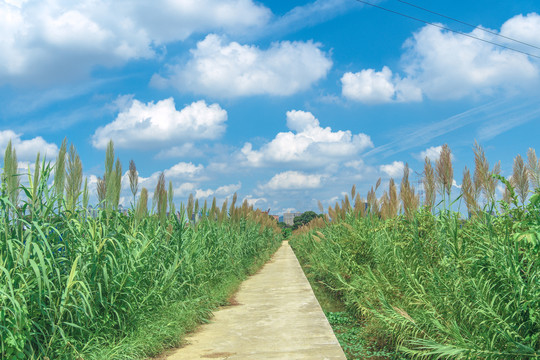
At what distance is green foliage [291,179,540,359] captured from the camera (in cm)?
293

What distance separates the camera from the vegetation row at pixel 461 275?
296 cm

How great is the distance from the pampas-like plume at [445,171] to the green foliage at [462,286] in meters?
0.37

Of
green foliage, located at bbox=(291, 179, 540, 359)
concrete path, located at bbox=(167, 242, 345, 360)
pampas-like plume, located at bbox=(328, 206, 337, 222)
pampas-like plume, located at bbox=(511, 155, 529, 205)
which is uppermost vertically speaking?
pampas-like plume, located at bbox=(511, 155, 529, 205)

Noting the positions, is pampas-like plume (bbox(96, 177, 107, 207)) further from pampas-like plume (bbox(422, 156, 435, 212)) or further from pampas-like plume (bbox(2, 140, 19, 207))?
pampas-like plume (bbox(422, 156, 435, 212))

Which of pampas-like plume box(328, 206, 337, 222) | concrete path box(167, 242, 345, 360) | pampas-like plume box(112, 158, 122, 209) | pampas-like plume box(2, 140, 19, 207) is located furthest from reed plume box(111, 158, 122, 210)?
pampas-like plume box(328, 206, 337, 222)

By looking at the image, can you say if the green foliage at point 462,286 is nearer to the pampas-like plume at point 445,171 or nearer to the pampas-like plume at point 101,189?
the pampas-like plume at point 445,171

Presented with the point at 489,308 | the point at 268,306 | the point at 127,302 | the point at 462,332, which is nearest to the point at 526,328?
the point at 489,308

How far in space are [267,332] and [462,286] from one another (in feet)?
7.82

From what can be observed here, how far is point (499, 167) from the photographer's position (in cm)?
475

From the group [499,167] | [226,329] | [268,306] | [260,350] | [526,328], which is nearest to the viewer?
[526,328]

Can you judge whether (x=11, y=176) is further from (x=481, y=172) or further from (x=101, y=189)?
(x=481, y=172)

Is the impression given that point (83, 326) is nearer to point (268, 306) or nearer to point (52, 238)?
point (52, 238)

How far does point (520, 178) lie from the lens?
457cm

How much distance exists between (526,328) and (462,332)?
607mm
